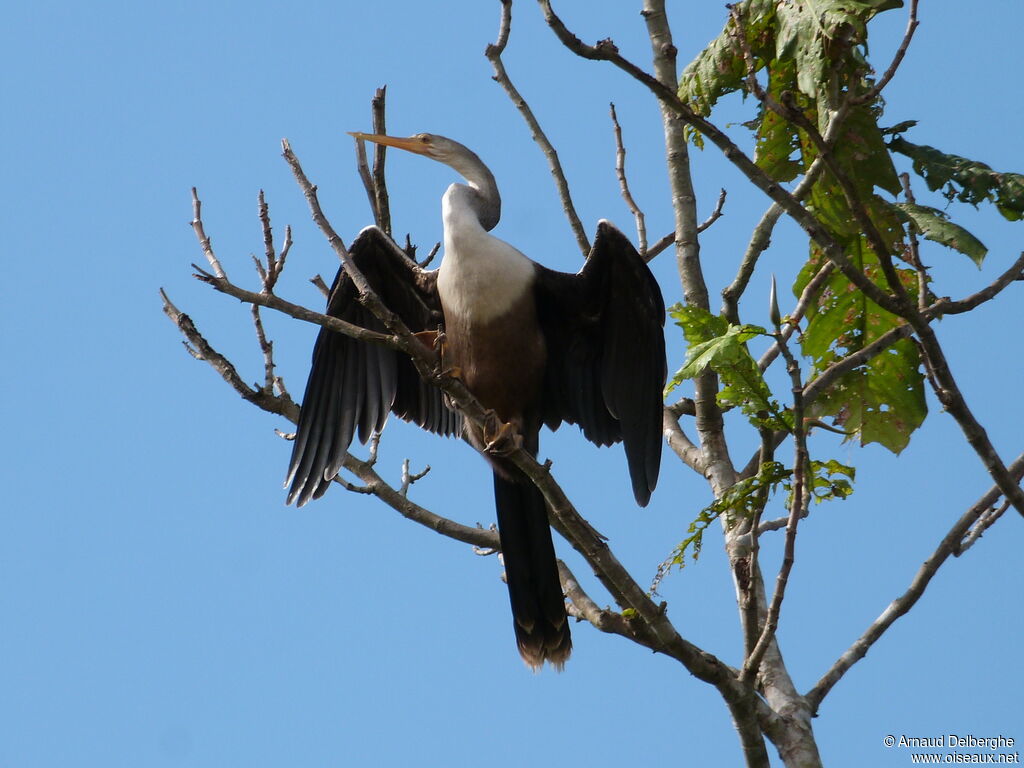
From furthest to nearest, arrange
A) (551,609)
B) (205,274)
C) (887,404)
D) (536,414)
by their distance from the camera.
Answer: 1. (536,414)
2. (551,609)
3. (887,404)
4. (205,274)

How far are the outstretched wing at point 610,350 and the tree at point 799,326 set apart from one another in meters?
0.38

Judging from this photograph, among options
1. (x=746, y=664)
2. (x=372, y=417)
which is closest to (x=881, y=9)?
(x=746, y=664)

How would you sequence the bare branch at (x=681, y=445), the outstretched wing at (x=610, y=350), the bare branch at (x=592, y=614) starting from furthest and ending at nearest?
the bare branch at (x=681, y=445)
the outstretched wing at (x=610, y=350)
the bare branch at (x=592, y=614)

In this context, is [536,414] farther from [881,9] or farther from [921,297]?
[881,9]

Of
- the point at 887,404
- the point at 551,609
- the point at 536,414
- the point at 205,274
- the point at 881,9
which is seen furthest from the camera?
the point at 536,414

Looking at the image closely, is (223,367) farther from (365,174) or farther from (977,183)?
(977,183)

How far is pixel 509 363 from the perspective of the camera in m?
4.34

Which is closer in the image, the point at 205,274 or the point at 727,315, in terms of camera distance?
the point at 205,274

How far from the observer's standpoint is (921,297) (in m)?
3.21

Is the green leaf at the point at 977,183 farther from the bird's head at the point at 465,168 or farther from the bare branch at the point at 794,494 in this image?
the bird's head at the point at 465,168

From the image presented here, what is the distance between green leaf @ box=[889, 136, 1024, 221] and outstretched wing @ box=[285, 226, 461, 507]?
1.88 meters

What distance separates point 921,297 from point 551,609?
1.64 metres

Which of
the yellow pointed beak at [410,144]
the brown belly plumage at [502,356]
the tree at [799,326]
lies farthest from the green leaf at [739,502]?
the yellow pointed beak at [410,144]

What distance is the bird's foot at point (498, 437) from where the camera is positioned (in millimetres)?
3658
